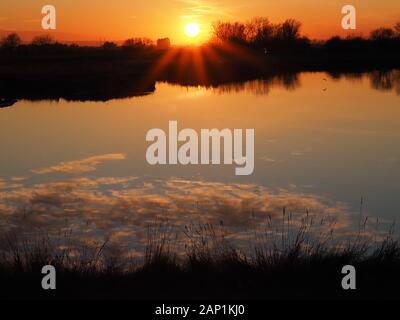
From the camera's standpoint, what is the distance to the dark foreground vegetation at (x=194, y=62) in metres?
32.8

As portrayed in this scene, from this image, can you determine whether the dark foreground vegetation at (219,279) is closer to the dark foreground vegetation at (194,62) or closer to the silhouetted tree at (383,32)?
the dark foreground vegetation at (194,62)

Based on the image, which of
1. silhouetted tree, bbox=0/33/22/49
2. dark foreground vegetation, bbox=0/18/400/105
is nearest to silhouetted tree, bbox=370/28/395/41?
dark foreground vegetation, bbox=0/18/400/105

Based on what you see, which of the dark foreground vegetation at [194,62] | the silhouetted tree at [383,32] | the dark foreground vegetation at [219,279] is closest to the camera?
the dark foreground vegetation at [219,279]

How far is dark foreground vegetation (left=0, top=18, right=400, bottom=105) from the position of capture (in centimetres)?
3284

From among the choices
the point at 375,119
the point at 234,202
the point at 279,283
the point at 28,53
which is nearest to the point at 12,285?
the point at 279,283

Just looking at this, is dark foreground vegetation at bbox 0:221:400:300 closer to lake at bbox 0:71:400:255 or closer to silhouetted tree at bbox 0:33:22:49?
lake at bbox 0:71:400:255

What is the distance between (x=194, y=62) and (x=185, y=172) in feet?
154

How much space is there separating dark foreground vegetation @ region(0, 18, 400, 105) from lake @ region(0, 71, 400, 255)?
7051mm

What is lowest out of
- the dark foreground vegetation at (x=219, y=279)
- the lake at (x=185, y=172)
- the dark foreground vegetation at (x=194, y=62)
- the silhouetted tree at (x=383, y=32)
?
the dark foreground vegetation at (x=219, y=279)

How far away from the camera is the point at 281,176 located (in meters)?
12.1

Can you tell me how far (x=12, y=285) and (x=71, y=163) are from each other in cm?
936

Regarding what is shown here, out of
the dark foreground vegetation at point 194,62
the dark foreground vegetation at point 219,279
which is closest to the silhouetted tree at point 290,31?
the dark foreground vegetation at point 194,62

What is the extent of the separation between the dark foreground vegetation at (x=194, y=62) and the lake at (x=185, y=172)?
23.1 ft
